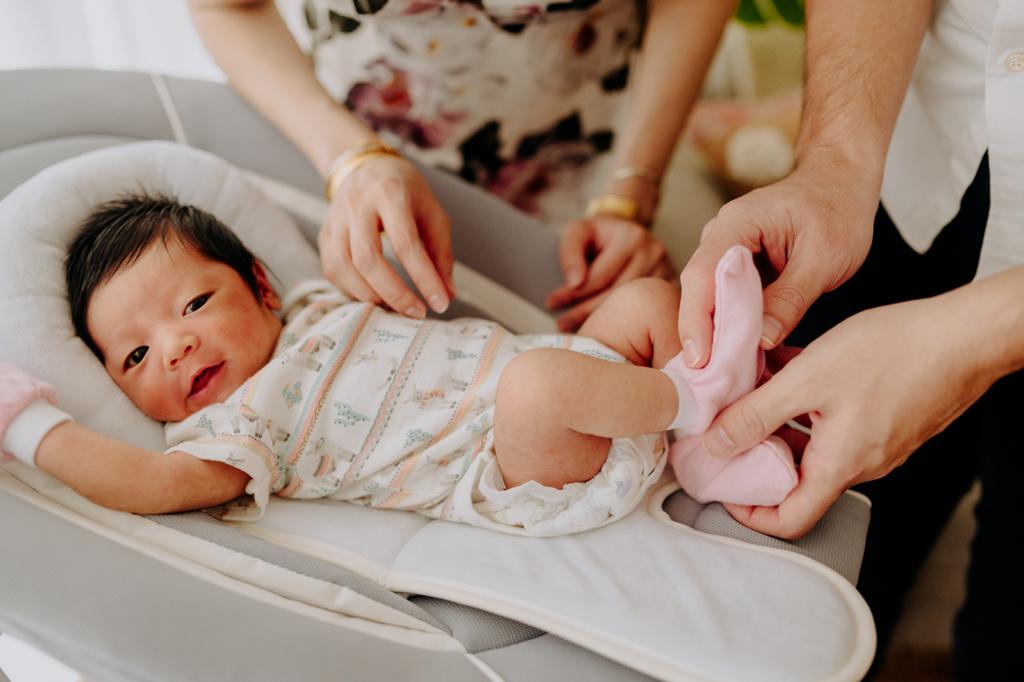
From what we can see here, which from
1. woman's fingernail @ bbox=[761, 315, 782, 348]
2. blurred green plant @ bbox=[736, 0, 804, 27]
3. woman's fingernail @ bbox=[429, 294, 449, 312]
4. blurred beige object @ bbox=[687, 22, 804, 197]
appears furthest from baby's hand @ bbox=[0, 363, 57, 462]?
blurred green plant @ bbox=[736, 0, 804, 27]

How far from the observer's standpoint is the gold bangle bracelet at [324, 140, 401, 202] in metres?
1.13

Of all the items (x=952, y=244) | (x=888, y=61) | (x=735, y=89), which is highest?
(x=888, y=61)

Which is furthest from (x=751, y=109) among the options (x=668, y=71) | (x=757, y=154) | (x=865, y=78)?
(x=865, y=78)

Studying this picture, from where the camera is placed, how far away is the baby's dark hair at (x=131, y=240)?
3.32 feet

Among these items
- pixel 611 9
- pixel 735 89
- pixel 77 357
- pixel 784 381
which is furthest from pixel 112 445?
pixel 735 89

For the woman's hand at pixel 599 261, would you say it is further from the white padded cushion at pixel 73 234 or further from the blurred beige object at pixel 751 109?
the blurred beige object at pixel 751 109

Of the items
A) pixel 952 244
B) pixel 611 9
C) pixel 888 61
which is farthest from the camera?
pixel 611 9

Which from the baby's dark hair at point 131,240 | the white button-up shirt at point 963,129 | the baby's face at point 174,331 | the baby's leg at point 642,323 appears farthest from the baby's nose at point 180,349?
the white button-up shirt at point 963,129

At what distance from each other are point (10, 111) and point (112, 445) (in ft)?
1.90

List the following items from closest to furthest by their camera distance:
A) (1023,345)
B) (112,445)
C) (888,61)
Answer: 1. (1023,345)
2. (112,445)
3. (888,61)

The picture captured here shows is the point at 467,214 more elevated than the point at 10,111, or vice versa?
the point at 10,111

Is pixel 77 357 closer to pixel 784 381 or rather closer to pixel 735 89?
pixel 784 381

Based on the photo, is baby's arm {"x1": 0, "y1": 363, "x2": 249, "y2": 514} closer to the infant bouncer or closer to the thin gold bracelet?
the infant bouncer

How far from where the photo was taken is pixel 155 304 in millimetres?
1024
